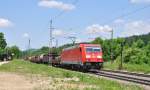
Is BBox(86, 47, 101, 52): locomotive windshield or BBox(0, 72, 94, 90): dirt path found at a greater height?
BBox(86, 47, 101, 52): locomotive windshield

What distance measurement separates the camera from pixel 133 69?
2174 inches

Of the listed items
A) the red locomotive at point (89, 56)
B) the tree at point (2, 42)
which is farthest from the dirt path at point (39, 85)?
the tree at point (2, 42)

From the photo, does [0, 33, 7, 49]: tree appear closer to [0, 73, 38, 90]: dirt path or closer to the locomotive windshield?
the locomotive windshield

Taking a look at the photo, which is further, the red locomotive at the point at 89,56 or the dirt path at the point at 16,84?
the red locomotive at the point at 89,56

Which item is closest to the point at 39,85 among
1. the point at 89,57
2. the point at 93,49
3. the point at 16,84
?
the point at 16,84

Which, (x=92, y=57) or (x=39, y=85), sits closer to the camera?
(x=39, y=85)

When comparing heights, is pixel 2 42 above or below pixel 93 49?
above

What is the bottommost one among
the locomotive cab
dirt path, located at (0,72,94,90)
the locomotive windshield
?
dirt path, located at (0,72,94,90)

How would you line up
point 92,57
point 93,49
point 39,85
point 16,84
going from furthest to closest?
point 93,49 → point 92,57 → point 16,84 → point 39,85

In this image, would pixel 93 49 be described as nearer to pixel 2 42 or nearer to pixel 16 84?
pixel 16 84

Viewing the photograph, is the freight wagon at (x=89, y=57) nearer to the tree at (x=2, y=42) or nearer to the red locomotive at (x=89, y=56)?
the red locomotive at (x=89, y=56)

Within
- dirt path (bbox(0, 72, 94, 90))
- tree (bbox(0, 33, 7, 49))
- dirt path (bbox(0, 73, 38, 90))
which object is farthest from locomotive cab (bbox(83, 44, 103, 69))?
tree (bbox(0, 33, 7, 49))

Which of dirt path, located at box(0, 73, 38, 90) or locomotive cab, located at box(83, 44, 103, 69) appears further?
locomotive cab, located at box(83, 44, 103, 69)

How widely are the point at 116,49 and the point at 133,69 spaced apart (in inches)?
2087
